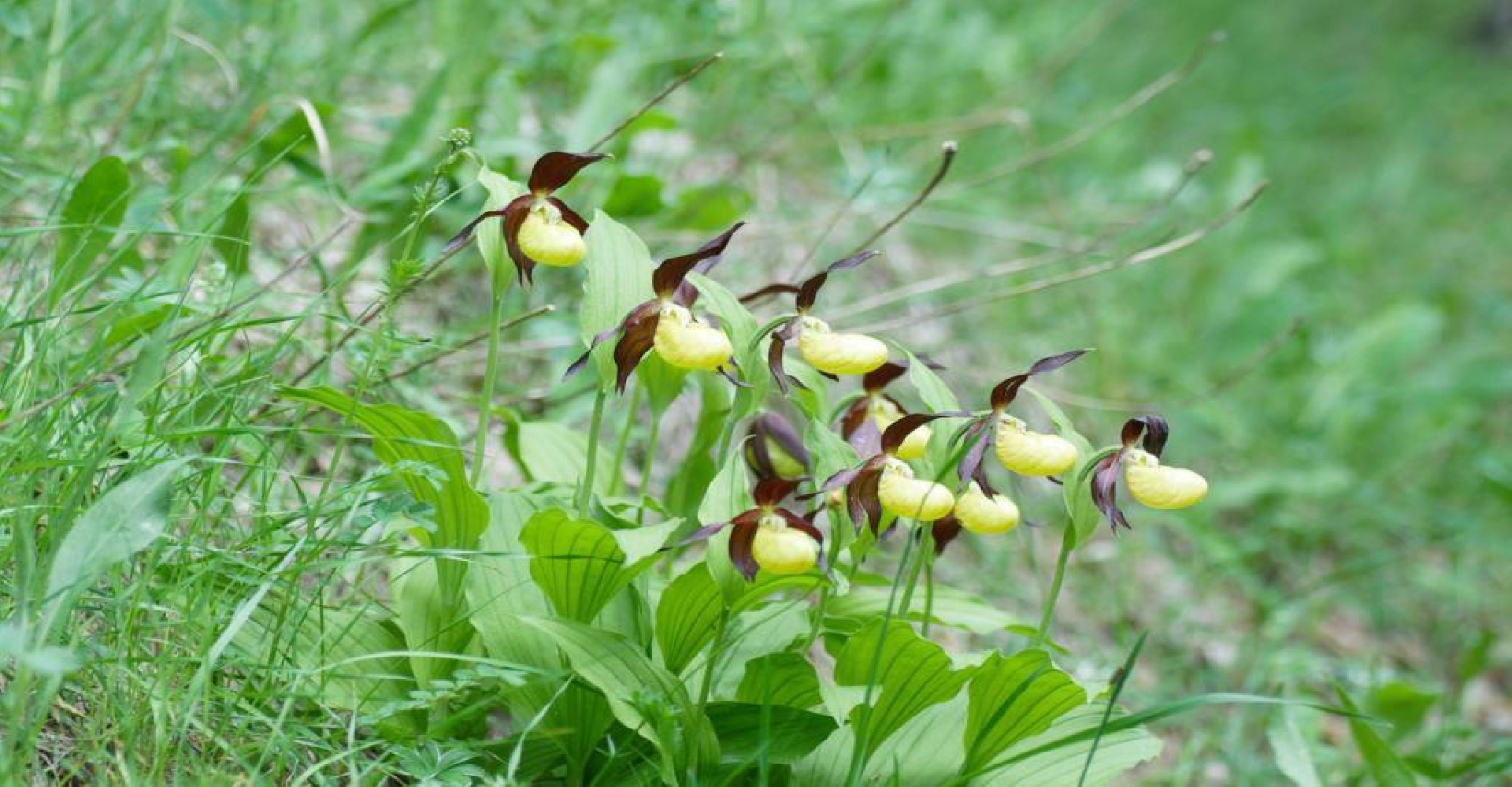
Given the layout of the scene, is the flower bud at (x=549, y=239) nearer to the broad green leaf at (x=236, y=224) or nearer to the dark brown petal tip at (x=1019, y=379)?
the dark brown petal tip at (x=1019, y=379)

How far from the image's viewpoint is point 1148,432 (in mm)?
1299

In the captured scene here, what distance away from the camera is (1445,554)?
312cm

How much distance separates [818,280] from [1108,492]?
14.5 inches

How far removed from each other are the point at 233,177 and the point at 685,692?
1334mm

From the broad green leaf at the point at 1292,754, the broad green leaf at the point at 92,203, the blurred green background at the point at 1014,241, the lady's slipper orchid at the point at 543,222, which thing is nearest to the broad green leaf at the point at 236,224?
the blurred green background at the point at 1014,241

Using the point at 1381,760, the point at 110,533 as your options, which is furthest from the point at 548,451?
the point at 1381,760

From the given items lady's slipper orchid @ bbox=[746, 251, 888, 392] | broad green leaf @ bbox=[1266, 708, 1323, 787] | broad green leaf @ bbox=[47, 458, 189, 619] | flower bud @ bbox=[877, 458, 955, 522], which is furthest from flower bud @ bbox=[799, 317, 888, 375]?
broad green leaf @ bbox=[1266, 708, 1323, 787]

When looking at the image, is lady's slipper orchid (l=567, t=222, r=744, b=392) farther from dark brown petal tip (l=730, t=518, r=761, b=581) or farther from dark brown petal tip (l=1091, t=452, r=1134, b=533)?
dark brown petal tip (l=1091, t=452, r=1134, b=533)

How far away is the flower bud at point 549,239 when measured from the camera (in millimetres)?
1180

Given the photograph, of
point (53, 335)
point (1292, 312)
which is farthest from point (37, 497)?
point (1292, 312)

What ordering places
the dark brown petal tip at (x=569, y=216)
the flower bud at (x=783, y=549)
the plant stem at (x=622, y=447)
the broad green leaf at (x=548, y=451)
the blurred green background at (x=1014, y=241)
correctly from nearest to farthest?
the flower bud at (x=783, y=549) → the dark brown petal tip at (x=569, y=216) → the plant stem at (x=622, y=447) → the broad green leaf at (x=548, y=451) → the blurred green background at (x=1014, y=241)

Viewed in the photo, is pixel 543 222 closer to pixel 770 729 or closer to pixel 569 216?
pixel 569 216

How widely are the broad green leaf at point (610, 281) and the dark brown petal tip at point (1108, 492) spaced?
0.50 meters

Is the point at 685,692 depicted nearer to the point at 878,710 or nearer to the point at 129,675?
the point at 878,710
